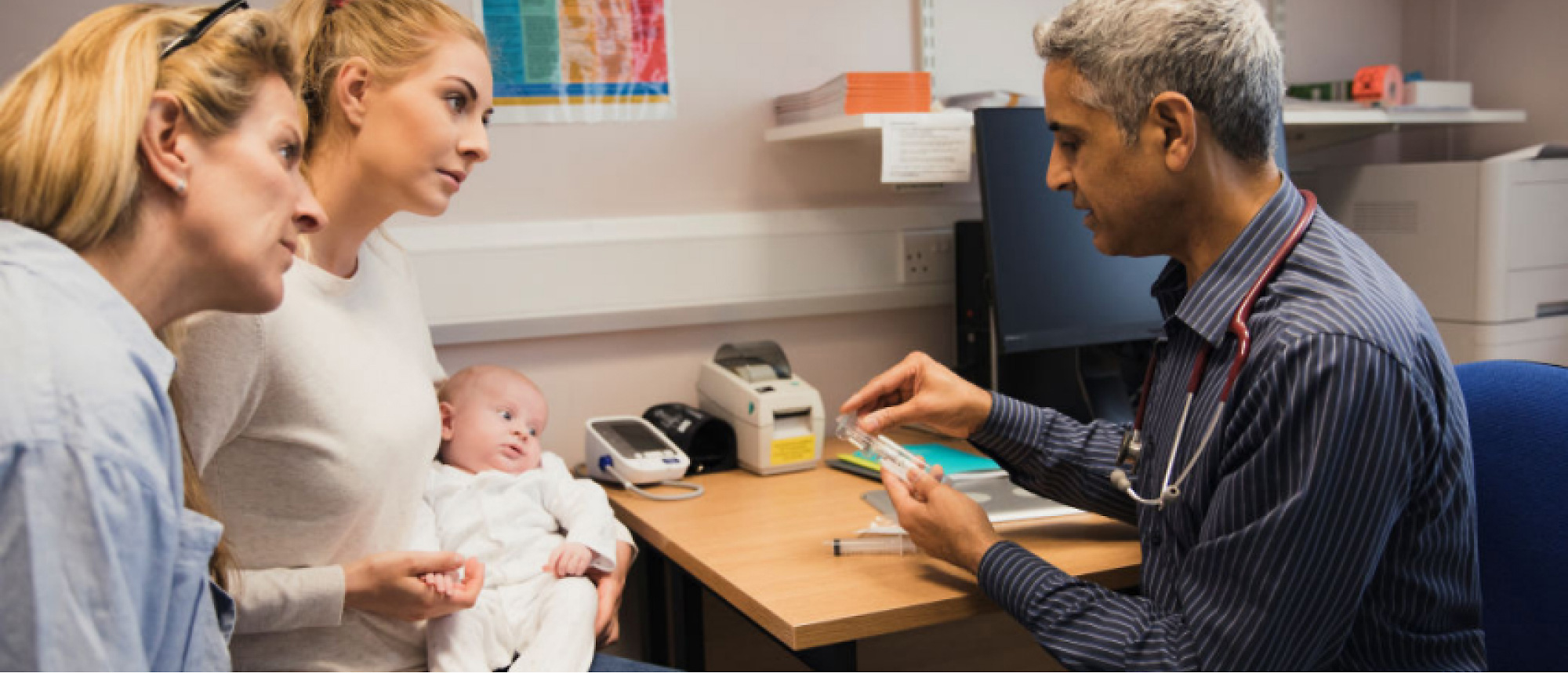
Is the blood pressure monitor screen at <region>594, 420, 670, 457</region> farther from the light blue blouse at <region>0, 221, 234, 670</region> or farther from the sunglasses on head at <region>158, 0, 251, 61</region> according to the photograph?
the light blue blouse at <region>0, 221, 234, 670</region>

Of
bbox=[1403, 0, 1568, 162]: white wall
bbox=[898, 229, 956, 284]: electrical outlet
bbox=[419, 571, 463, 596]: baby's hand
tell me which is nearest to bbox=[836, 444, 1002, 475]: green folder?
bbox=[898, 229, 956, 284]: electrical outlet

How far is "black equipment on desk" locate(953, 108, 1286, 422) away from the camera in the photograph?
2.02m

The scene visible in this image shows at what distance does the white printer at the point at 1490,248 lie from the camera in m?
2.35

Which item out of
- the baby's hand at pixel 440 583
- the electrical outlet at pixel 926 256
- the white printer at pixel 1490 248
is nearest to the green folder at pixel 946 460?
the electrical outlet at pixel 926 256

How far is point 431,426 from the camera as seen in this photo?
1.47 m

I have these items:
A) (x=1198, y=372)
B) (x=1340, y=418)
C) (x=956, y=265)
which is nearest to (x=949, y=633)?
(x=956, y=265)

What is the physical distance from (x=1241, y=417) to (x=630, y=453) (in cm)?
107

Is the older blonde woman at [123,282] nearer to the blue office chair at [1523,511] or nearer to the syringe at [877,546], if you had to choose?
the syringe at [877,546]

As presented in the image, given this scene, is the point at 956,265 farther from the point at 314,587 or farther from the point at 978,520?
the point at 314,587

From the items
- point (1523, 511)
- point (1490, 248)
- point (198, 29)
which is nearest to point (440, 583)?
point (198, 29)

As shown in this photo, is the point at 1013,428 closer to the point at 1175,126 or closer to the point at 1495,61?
the point at 1175,126

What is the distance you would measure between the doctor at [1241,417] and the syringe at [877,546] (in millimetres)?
93

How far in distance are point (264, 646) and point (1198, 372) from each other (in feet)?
3.63

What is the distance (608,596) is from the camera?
1622 millimetres
